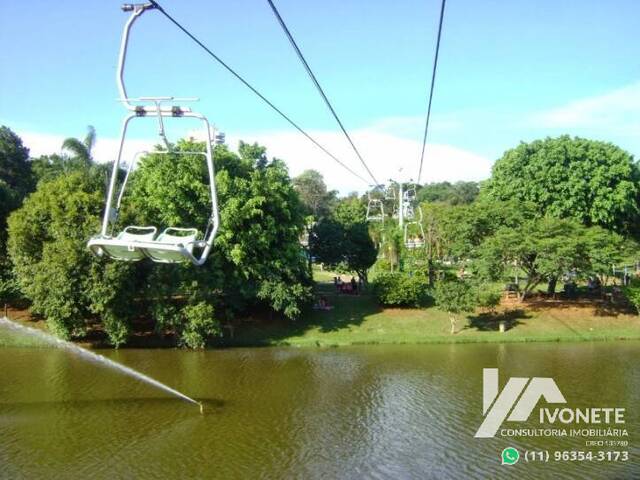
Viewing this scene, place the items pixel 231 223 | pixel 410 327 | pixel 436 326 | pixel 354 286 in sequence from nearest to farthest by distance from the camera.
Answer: pixel 231 223
pixel 410 327
pixel 436 326
pixel 354 286

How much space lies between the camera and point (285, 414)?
2186 cm

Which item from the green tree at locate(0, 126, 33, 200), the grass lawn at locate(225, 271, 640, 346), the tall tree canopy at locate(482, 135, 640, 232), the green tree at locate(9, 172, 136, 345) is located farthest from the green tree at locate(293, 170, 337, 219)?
the green tree at locate(9, 172, 136, 345)

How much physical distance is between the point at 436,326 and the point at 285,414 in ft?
69.2

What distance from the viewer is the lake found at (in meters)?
16.9

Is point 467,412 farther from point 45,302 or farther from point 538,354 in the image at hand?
point 45,302

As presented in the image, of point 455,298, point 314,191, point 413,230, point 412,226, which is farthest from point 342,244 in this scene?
point 314,191

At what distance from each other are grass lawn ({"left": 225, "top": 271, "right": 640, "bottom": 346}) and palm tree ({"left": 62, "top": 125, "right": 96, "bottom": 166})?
20159 millimetres

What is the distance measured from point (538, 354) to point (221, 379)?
18.6m

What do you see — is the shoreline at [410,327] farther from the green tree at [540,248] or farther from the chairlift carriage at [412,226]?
the chairlift carriage at [412,226]

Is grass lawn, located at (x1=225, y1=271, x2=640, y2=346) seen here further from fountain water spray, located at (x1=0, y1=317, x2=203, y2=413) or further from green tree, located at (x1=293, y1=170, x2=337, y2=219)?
green tree, located at (x1=293, y1=170, x2=337, y2=219)

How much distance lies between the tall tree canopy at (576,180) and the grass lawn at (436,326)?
7509 millimetres

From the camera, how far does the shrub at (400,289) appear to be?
42312 millimetres

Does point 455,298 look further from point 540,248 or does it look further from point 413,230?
point 413,230

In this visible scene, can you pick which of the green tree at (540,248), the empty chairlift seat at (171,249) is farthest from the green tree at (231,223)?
the empty chairlift seat at (171,249)
